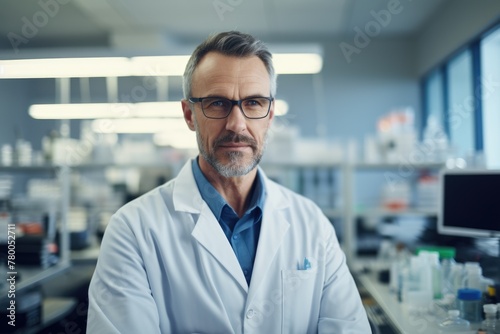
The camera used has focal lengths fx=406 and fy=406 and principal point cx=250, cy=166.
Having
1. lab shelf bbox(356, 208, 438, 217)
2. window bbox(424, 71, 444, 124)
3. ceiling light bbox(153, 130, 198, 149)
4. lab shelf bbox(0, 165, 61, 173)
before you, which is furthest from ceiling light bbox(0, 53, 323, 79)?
window bbox(424, 71, 444, 124)

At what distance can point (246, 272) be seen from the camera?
4.10 feet

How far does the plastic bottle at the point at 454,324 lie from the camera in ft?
4.85

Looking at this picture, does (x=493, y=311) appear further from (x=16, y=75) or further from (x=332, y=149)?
(x=16, y=75)

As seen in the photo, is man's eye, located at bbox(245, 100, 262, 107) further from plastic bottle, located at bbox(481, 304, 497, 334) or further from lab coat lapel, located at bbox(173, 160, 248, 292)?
plastic bottle, located at bbox(481, 304, 497, 334)

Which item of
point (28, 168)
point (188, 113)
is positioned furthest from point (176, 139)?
point (188, 113)

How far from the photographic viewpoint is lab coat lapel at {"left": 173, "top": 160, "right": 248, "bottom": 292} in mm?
1196

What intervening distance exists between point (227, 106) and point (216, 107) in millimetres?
35

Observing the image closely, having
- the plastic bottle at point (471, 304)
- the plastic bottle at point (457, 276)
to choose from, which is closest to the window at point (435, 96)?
the plastic bottle at point (457, 276)

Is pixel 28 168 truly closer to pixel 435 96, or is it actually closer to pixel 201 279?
pixel 201 279

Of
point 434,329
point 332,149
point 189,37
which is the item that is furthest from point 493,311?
point 189,37

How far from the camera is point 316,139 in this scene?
10.6 ft

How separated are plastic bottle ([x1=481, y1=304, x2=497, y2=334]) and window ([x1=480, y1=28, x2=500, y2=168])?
88.5 inches

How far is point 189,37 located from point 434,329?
4.53m

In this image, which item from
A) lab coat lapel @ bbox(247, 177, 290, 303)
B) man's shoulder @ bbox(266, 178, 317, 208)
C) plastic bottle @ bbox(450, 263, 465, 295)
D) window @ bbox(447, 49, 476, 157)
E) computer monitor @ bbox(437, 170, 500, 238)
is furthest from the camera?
window @ bbox(447, 49, 476, 157)
